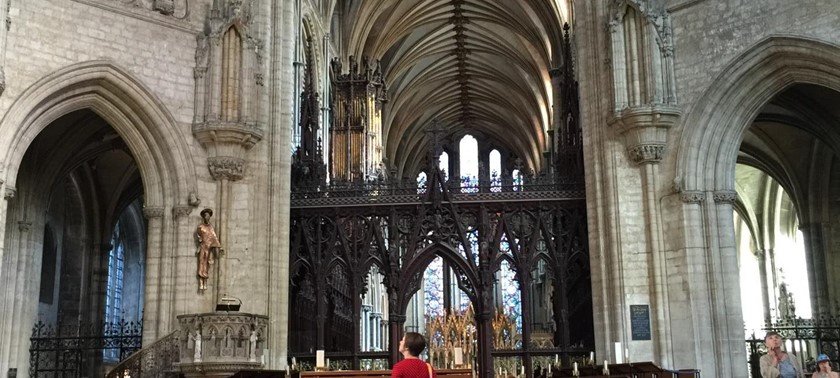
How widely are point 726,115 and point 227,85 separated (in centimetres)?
1011

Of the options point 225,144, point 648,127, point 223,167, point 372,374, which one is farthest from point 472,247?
point 372,374

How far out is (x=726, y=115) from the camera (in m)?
18.6

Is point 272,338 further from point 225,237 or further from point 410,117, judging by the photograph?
point 410,117

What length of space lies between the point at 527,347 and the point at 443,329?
12628 mm

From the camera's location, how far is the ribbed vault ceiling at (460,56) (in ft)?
115

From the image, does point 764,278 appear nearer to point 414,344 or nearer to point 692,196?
point 692,196

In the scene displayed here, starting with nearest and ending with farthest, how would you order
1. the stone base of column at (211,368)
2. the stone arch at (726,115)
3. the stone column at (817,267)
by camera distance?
the stone base of column at (211,368) < the stone arch at (726,115) < the stone column at (817,267)

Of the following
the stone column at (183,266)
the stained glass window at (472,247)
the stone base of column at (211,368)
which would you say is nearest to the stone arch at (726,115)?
the stained glass window at (472,247)

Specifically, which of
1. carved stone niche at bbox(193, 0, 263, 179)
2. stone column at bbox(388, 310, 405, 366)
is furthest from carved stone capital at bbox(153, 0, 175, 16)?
stone column at bbox(388, 310, 405, 366)

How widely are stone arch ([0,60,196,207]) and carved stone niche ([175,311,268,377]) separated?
330cm

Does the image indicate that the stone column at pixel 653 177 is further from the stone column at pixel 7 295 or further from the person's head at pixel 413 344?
the stone column at pixel 7 295

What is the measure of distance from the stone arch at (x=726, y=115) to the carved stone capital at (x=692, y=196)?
3.4 inches

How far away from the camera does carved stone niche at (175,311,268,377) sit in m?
15.9

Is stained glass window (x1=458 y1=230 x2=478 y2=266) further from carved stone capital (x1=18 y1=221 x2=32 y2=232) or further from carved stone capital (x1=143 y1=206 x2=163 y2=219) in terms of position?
carved stone capital (x1=18 y1=221 x2=32 y2=232)
